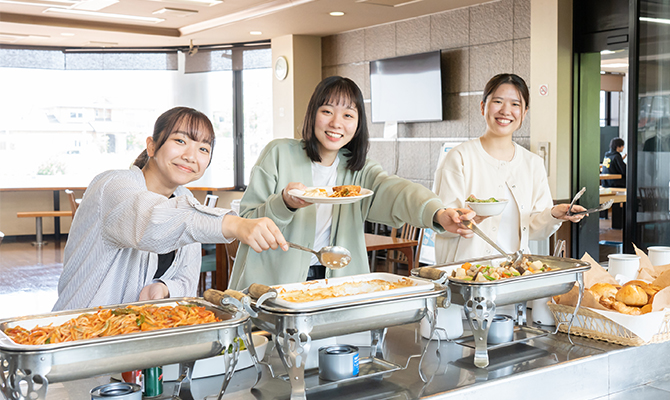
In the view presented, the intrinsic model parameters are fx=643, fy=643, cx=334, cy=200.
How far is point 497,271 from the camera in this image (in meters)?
1.51

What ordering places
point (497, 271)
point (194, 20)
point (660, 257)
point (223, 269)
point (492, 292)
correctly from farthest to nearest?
point (194, 20)
point (223, 269)
point (660, 257)
point (497, 271)
point (492, 292)

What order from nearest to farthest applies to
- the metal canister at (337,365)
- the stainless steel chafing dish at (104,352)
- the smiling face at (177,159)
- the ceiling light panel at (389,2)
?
the stainless steel chafing dish at (104,352) → the metal canister at (337,365) → the smiling face at (177,159) → the ceiling light panel at (389,2)

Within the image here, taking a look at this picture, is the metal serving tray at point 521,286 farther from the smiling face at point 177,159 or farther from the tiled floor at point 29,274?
the tiled floor at point 29,274

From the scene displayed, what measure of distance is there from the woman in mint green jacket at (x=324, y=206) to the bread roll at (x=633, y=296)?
0.48m

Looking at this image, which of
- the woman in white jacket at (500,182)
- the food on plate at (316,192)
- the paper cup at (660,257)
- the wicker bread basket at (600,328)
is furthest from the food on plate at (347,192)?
the paper cup at (660,257)

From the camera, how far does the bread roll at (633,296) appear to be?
162cm

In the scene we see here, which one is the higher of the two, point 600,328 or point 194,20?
point 194,20

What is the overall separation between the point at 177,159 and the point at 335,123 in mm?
489

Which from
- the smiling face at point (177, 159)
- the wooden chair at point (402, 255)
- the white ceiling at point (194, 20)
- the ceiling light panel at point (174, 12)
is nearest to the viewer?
the smiling face at point (177, 159)

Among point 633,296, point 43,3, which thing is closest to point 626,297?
point 633,296

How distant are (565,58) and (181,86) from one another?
557 cm

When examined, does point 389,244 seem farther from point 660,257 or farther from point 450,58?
point 450,58

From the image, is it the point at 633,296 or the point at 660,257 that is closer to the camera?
the point at 633,296

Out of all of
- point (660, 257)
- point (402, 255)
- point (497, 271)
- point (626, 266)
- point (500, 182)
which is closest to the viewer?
point (497, 271)
